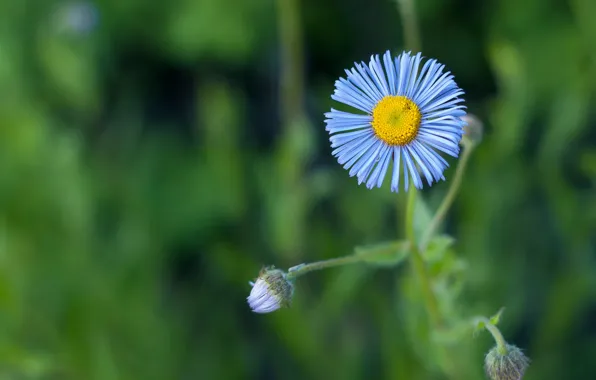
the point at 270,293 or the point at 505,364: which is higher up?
the point at 270,293

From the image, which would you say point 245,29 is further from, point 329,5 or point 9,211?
point 9,211

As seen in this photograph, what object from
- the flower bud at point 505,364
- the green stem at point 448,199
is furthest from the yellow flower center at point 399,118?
the flower bud at point 505,364

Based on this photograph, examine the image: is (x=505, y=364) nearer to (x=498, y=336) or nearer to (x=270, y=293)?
(x=498, y=336)

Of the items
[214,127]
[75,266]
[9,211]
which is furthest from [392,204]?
[9,211]

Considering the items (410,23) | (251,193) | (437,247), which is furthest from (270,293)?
(251,193)

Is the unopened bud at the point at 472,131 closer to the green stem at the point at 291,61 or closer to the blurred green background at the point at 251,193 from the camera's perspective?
the blurred green background at the point at 251,193

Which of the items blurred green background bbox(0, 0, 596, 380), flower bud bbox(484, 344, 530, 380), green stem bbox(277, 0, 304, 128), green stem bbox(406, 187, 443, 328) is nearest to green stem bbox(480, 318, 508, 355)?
flower bud bbox(484, 344, 530, 380)

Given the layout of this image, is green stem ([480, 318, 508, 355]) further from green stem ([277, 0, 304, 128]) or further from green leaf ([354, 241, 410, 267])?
green stem ([277, 0, 304, 128])
